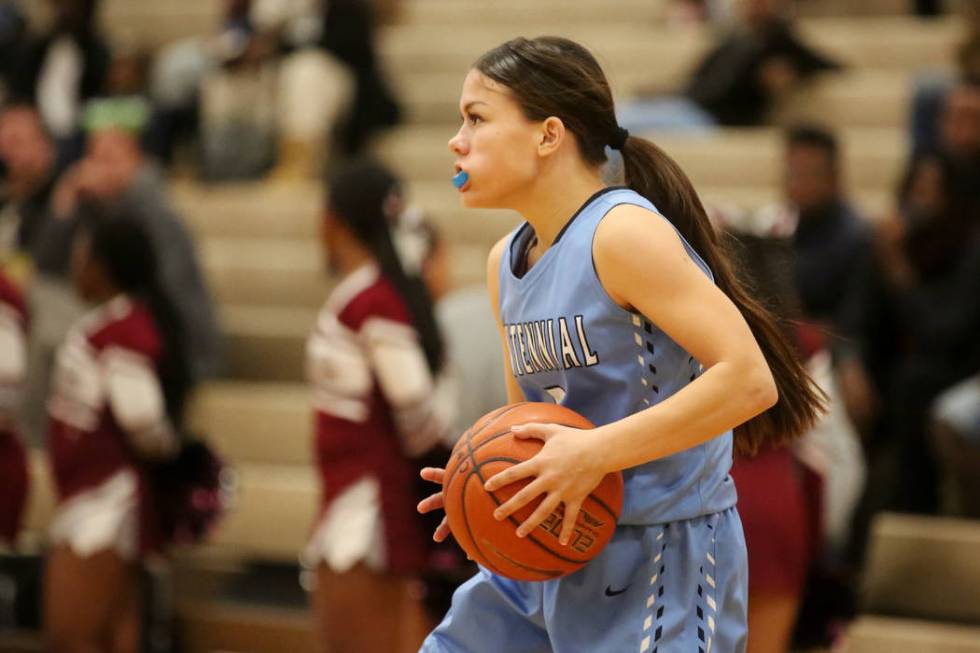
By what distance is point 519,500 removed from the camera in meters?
2.68

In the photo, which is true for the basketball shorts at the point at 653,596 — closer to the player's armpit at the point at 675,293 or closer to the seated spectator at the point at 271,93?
the player's armpit at the point at 675,293

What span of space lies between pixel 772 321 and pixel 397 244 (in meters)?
2.13

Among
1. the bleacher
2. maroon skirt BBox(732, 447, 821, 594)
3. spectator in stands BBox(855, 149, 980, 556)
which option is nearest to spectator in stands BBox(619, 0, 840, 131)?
the bleacher

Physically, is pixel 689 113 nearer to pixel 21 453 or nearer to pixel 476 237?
pixel 476 237

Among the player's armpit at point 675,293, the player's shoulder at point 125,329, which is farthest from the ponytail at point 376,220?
the player's armpit at point 675,293

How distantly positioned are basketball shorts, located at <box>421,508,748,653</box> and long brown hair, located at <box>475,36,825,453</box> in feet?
0.86

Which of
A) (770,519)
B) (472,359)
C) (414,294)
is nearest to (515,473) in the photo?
(770,519)

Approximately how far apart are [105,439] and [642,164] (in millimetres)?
2904

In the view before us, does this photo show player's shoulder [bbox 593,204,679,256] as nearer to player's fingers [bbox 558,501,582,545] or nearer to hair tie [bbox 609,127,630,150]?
hair tie [bbox 609,127,630,150]

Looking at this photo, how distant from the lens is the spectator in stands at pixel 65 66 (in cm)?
938

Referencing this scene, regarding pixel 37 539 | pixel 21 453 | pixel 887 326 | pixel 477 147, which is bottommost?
pixel 37 539

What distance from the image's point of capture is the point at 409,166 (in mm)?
9039

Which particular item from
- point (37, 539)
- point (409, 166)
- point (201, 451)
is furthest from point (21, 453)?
point (409, 166)

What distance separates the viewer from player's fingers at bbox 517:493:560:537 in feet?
8.75
